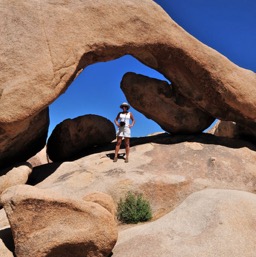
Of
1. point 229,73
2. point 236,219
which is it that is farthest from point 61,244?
point 229,73

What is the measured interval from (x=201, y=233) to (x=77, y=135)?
7640 mm

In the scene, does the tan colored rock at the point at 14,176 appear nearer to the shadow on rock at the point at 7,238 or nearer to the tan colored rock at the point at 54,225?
the shadow on rock at the point at 7,238

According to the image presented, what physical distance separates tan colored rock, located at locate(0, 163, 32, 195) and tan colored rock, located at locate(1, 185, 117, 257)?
410cm

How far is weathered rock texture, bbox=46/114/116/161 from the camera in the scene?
13.6m

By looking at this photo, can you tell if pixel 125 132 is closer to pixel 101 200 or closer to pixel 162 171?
pixel 162 171

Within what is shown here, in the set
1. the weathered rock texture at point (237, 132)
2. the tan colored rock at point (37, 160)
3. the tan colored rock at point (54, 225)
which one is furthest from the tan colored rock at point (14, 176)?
the tan colored rock at point (37, 160)

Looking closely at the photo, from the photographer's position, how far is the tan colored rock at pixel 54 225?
20.1 ft

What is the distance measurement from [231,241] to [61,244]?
3.14 m

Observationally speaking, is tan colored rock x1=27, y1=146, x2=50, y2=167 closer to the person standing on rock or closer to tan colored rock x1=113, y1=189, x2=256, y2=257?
the person standing on rock

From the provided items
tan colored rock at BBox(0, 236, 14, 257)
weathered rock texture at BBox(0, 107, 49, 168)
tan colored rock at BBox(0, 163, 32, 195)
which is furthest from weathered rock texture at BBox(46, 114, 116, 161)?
tan colored rock at BBox(0, 236, 14, 257)

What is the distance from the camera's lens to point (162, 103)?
43.4 feet

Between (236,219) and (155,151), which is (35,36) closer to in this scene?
(155,151)

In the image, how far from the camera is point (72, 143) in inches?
535

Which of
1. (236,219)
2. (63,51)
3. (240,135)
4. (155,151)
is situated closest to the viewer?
(236,219)
